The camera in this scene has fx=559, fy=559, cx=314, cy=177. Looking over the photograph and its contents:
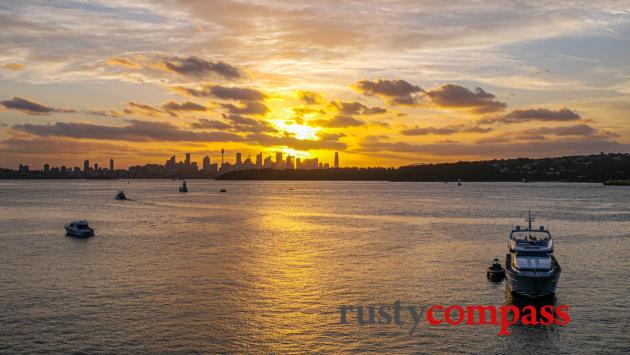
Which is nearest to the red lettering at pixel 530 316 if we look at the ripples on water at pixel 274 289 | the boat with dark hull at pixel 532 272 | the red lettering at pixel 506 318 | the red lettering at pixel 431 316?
the red lettering at pixel 506 318

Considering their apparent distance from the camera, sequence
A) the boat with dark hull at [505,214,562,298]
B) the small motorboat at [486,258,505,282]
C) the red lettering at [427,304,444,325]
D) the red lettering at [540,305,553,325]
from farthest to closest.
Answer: the small motorboat at [486,258,505,282], the boat with dark hull at [505,214,562,298], the red lettering at [540,305,553,325], the red lettering at [427,304,444,325]

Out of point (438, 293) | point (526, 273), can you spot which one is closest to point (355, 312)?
point (438, 293)

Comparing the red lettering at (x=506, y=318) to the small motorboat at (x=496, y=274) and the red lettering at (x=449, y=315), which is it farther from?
the small motorboat at (x=496, y=274)

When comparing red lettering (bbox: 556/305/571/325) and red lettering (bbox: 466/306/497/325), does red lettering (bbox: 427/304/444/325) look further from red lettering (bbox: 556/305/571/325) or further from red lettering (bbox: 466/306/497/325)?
red lettering (bbox: 556/305/571/325)

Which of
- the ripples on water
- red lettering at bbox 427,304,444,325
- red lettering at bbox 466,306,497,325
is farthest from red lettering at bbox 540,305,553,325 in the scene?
red lettering at bbox 427,304,444,325

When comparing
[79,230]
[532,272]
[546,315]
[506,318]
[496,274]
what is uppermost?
[532,272]

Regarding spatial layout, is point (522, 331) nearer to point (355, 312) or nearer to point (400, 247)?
point (355, 312)

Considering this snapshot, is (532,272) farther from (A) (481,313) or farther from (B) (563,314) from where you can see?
(A) (481,313)

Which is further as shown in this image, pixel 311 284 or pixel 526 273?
pixel 311 284

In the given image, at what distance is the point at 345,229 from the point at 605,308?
65.8 meters

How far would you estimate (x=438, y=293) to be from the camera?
50281 millimetres

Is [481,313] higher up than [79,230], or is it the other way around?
[79,230]

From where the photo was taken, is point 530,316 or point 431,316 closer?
point 431,316

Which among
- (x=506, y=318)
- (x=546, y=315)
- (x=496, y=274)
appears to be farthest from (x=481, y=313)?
(x=496, y=274)
